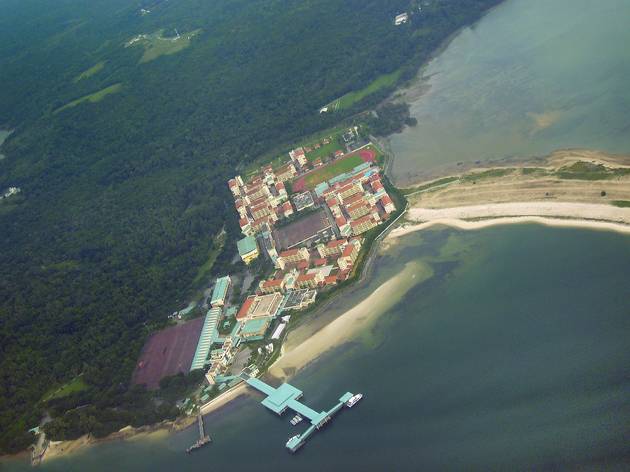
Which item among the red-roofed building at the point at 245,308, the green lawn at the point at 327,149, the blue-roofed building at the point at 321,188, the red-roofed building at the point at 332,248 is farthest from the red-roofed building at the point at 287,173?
the red-roofed building at the point at 245,308

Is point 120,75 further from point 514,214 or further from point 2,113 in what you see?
point 514,214

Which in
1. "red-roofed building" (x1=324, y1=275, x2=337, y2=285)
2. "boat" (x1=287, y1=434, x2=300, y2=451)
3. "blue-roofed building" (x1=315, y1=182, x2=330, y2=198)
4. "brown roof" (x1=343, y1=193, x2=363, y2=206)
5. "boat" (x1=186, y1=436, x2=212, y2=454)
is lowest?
"boat" (x1=186, y1=436, x2=212, y2=454)

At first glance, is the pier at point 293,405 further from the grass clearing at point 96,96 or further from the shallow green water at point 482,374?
the grass clearing at point 96,96

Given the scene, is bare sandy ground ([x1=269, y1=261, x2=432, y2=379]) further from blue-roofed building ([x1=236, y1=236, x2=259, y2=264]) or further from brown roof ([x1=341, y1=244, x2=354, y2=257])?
blue-roofed building ([x1=236, y1=236, x2=259, y2=264])

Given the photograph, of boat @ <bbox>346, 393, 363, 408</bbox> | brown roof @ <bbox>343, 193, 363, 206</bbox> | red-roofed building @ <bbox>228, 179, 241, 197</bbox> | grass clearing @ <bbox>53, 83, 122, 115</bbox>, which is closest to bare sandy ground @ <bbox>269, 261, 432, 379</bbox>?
boat @ <bbox>346, 393, 363, 408</bbox>

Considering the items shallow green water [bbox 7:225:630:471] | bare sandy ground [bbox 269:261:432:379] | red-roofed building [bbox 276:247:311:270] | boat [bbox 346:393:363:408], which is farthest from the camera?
red-roofed building [bbox 276:247:311:270]

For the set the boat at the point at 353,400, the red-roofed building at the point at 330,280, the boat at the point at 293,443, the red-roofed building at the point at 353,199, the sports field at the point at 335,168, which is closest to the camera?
the boat at the point at 293,443
